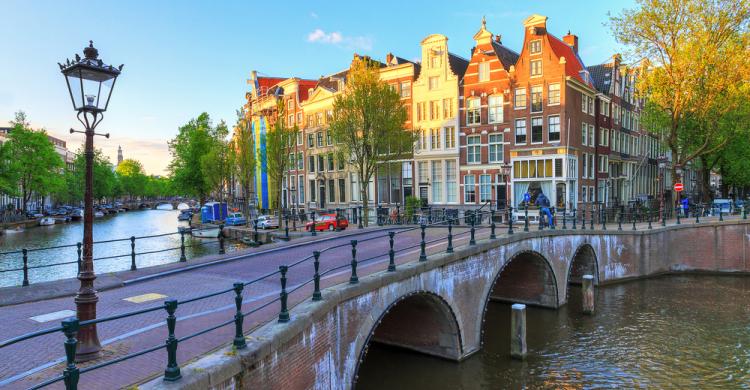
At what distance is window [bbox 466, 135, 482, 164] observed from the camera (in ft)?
121

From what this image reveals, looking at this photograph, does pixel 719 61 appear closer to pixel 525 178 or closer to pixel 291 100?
pixel 525 178

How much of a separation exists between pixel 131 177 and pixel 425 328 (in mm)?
133146

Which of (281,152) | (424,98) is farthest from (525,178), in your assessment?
(281,152)

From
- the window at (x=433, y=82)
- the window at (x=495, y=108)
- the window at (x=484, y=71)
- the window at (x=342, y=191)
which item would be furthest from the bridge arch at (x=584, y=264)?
the window at (x=342, y=191)

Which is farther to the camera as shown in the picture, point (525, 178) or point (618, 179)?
point (618, 179)

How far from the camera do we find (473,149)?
37219mm

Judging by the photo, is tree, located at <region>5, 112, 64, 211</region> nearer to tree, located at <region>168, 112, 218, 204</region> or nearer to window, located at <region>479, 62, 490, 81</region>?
tree, located at <region>168, 112, 218, 204</region>

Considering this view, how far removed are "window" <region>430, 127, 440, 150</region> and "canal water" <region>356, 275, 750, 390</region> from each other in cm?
2031

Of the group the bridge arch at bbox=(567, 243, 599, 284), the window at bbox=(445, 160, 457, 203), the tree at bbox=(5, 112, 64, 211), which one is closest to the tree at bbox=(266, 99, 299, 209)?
the window at bbox=(445, 160, 457, 203)

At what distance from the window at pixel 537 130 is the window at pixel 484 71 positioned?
5.02m

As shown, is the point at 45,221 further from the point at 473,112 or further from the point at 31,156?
the point at 473,112

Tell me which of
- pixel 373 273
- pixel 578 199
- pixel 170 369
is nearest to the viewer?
pixel 170 369

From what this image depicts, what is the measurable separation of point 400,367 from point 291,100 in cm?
4454

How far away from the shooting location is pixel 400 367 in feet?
46.2
